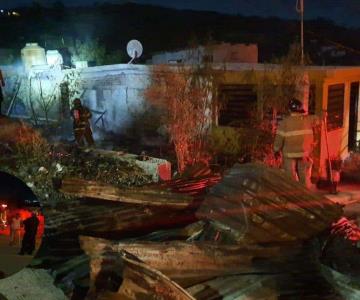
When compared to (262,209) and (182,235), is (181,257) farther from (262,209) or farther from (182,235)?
(262,209)

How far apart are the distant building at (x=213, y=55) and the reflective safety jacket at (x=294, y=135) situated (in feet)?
15.8

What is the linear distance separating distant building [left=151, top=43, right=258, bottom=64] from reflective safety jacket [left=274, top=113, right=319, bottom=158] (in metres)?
4.81

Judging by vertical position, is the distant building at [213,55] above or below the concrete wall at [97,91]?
above

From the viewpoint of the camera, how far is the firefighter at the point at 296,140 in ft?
28.0

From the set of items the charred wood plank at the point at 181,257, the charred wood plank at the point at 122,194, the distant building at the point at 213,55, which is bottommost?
the charred wood plank at the point at 181,257

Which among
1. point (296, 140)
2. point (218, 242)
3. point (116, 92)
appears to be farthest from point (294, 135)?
point (116, 92)

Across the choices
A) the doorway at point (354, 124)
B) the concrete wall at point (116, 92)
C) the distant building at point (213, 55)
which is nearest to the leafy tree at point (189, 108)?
the distant building at point (213, 55)

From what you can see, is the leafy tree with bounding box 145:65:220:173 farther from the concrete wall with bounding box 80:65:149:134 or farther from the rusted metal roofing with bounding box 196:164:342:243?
the rusted metal roofing with bounding box 196:164:342:243

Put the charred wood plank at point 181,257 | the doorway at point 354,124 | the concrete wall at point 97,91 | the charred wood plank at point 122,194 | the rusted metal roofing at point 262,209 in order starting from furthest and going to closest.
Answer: the concrete wall at point 97,91
the doorway at point 354,124
the charred wood plank at point 122,194
the rusted metal roofing at point 262,209
the charred wood plank at point 181,257

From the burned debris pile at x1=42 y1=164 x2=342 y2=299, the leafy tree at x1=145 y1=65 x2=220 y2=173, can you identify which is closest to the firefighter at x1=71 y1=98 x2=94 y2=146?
the leafy tree at x1=145 y1=65 x2=220 y2=173

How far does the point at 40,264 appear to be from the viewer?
5.61m

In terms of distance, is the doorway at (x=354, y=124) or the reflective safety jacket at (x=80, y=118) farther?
the doorway at (x=354, y=124)

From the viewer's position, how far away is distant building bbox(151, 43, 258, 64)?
13859 millimetres

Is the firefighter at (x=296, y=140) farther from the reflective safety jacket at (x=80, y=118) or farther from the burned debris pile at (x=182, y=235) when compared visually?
the reflective safety jacket at (x=80, y=118)
